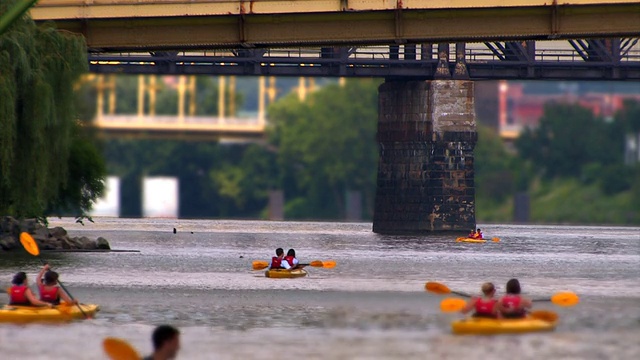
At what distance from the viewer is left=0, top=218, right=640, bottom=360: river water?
3139cm

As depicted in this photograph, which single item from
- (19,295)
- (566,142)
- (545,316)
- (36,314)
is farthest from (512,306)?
(566,142)

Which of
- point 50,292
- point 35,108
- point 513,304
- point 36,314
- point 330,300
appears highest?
point 35,108

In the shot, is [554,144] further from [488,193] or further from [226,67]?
[226,67]

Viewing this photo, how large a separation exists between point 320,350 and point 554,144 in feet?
395

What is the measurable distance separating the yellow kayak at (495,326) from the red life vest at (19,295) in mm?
10103

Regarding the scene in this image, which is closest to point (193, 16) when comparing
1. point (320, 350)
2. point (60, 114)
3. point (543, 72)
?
point (60, 114)

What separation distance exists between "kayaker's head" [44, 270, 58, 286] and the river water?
1148 millimetres

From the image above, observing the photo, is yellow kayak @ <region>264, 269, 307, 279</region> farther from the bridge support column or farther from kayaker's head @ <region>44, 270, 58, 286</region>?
the bridge support column

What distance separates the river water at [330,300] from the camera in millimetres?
31391

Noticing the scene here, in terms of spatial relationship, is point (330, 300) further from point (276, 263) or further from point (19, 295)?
point (19, 295)

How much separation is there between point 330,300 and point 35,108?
13405 mm

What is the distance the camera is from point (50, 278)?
3522 cm

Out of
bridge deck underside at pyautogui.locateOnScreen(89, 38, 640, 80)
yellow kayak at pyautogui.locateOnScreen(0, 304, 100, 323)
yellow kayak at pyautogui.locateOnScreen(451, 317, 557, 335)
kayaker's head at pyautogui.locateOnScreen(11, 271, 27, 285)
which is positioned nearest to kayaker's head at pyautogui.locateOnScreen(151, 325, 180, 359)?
yellow kayak at pyautogui.locateOnScreen(451, 317, 557, 335)

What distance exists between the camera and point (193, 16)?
4341cm
